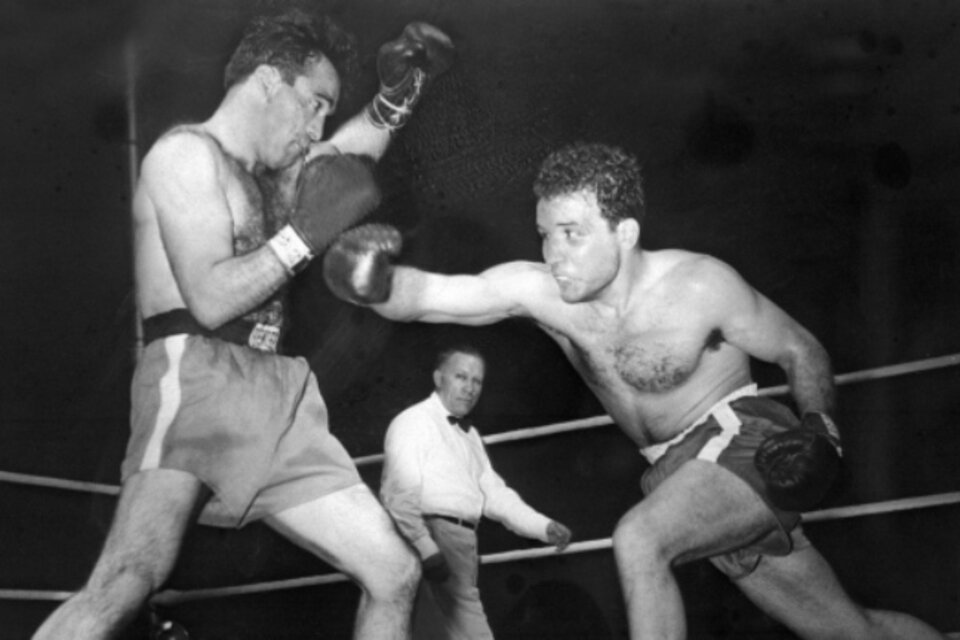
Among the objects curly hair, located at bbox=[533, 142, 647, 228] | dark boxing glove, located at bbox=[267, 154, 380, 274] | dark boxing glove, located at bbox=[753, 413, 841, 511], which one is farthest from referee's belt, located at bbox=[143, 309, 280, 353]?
dark boxing glove, located at bbox=[753, 413, 841, 511]

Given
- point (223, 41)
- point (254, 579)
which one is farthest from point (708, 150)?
point (254, 579)

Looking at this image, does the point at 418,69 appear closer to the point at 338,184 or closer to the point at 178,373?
the point at 338,184

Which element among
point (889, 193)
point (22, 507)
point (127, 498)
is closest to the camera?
point (127, 498)

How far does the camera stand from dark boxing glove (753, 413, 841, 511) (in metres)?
2.98

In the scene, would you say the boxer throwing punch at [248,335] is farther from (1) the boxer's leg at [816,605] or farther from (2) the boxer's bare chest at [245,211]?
(1) the boxer's leg at [816,605]

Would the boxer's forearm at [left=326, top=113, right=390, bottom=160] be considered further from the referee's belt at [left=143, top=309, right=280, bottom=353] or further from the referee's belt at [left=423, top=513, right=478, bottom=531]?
the referee's belt at [left=423, top=513, right=478, bottom=531]

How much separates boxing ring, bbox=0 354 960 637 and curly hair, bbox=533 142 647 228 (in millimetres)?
570

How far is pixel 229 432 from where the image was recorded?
120 inches

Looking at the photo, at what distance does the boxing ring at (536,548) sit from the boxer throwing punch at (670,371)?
127mm

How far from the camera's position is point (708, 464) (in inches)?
122

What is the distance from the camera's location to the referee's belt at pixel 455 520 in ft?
10.5

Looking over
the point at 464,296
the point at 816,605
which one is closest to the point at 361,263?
the point at 464,296

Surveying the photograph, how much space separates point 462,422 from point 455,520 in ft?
0.87

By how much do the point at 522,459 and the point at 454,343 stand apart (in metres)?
0.36
